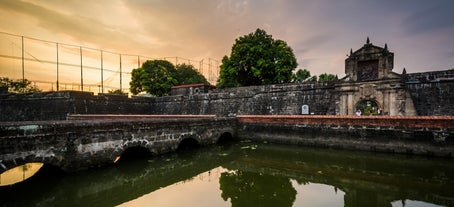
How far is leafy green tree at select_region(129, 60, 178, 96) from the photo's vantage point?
106 ft

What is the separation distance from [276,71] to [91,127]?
60.4 ft

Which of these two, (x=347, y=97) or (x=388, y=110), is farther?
(x=347, y=97)

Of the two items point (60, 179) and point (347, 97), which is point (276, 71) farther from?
point (60, 179)

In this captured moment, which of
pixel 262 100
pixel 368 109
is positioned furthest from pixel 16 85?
pixel 368 109

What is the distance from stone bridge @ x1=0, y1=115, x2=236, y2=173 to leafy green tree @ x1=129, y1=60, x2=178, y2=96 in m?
24.3

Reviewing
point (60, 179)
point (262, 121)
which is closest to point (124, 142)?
point (60, 179)

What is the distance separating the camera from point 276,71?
882 inches

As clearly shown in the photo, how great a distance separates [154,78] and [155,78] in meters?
0.13

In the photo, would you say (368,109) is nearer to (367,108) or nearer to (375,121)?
(367,108)

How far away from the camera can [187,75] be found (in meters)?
38.1

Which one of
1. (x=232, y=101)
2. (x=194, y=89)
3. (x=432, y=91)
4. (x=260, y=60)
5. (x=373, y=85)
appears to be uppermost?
(x=260, y=60)

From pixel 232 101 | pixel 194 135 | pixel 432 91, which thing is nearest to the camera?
pixel 194 135

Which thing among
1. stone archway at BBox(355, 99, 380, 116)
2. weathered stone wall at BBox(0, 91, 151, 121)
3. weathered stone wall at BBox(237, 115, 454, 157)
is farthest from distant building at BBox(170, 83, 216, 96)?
stone archway at BBox(355, 99, 380, 116)

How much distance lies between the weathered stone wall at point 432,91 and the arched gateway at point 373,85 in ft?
1.24
